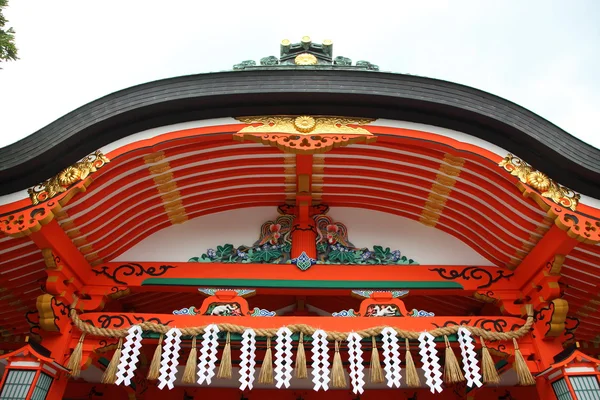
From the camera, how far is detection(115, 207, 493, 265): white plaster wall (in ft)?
18.4

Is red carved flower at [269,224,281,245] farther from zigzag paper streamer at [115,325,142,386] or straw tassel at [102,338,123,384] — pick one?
straw tassel at [102,338,123,384]

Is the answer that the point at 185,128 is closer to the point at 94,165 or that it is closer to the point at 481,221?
the point at 94,165

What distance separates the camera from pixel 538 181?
4434 millimetres

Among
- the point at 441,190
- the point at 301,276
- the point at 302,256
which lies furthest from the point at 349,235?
the point at 441,190

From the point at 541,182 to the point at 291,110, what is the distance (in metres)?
2.58

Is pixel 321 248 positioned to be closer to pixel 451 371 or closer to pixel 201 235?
pixel 201 235

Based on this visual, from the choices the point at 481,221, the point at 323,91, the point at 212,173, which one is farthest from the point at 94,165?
the point at 481,221

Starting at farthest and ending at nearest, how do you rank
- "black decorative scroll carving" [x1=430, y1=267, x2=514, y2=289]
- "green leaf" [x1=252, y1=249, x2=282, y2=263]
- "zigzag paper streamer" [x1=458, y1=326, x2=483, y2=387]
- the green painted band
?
"green leaf" [x1=252, y1=249, x2=282, y2=263] → "black decorative scroll carving" [x1=430, y1=267, x2=514, y2=289] → the green painted band → "zigzag paper streamer" [x1=458, y1=326, x2=483, y2=387]

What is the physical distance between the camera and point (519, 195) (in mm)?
4723

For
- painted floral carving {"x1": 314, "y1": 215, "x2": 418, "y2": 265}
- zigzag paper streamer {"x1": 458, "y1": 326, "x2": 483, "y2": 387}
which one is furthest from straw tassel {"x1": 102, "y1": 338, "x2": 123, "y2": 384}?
zigzag paper streamer {"x1": 458, "y1": 326, "x2": 483, "y2": 387}

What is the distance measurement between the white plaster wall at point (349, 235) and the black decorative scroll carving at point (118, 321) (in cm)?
87

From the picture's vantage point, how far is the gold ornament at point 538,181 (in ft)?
14.4

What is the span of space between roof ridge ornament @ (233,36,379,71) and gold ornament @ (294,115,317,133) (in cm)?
101

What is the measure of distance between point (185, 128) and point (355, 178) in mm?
2065
